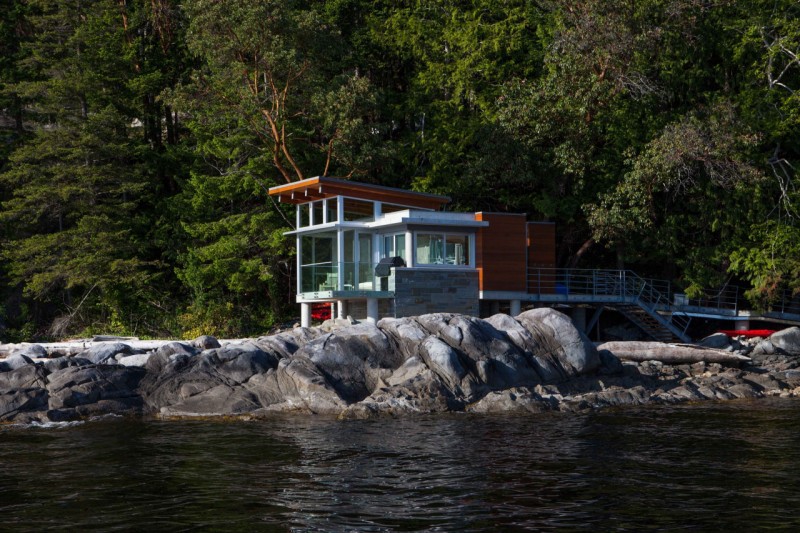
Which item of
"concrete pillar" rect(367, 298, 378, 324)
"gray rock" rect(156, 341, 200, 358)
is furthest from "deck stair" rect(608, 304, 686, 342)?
"gray rock" rect(156, 341, 200, 358)

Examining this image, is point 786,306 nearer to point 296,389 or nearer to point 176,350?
point 296,389

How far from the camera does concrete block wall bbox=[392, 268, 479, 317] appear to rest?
29453 millimetres

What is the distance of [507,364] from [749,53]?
785 inches

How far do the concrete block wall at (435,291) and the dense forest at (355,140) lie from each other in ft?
21.4

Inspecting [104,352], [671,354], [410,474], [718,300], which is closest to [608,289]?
[718,300]

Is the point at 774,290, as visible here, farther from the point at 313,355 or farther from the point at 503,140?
the point at 313,355

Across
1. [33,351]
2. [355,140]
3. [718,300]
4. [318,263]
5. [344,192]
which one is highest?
[355,140]

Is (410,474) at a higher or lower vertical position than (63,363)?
lower

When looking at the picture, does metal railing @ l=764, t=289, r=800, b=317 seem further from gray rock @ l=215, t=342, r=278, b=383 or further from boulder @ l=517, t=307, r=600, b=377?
gray rock @ l=215, t=342, r=278, b=383

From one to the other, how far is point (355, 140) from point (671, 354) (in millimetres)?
15692

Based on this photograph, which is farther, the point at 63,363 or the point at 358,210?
the point at 358,210

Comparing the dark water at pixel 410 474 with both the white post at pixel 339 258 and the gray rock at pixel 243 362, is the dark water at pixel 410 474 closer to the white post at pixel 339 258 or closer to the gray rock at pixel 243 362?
the gray rock at pixel 243 362

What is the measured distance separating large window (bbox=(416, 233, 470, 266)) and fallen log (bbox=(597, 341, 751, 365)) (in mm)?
6337

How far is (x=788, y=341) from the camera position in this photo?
30.0 meters
